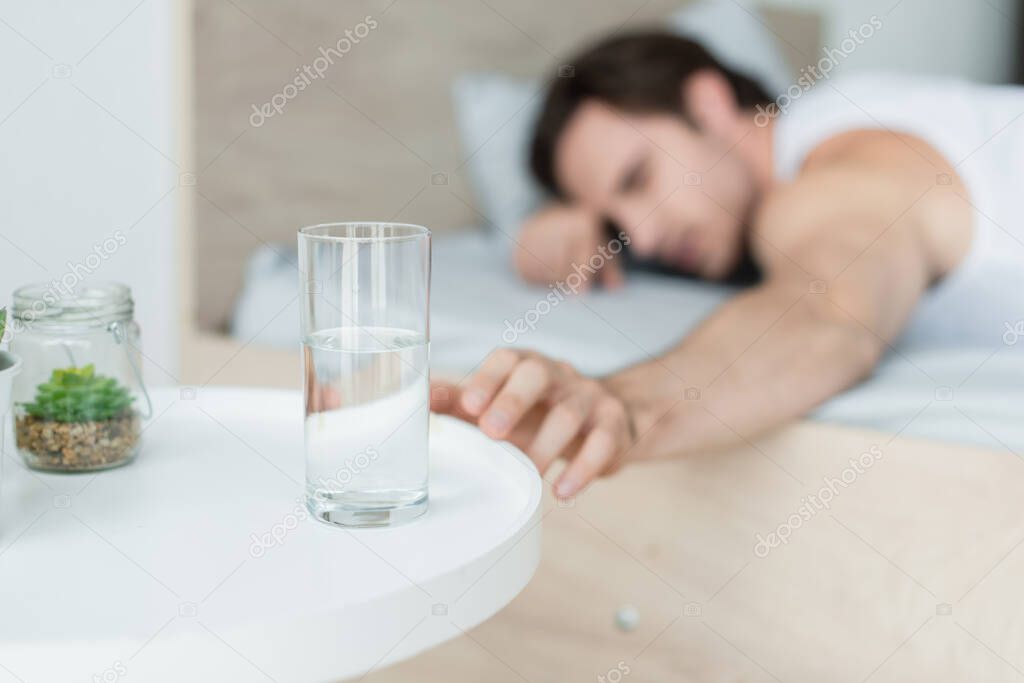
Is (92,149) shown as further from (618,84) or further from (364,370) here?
(364,370)

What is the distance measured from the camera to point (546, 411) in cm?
88

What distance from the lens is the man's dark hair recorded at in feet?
5.73

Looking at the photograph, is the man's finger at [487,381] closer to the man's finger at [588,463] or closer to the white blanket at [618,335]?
the man's finger at [588,463]

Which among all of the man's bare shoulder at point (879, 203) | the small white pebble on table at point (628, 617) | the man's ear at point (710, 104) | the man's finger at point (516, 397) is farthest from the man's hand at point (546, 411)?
the man's ear at point (710, 104)

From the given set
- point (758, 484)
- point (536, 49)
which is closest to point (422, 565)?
point (758, 484)

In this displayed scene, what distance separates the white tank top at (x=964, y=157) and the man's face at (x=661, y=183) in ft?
0.34

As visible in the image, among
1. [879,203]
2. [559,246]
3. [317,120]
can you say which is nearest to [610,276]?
[559,246]

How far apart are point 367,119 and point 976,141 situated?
933mm

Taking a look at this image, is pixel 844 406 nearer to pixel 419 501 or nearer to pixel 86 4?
pixel 419 501

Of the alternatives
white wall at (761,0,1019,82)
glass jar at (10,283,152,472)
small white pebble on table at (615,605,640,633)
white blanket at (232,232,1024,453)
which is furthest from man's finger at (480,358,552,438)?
white wall at (761,0,1019,82)

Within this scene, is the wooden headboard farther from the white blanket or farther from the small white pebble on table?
the small white pebble on table

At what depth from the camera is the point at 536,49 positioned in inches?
78.4

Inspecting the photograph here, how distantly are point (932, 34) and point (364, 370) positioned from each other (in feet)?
9.44

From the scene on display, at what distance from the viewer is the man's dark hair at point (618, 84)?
1.75 m
